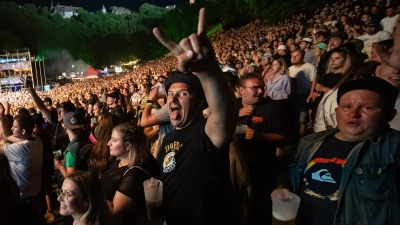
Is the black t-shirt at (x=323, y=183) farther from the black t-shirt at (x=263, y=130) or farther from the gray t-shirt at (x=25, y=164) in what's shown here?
the gray t-shirt at (x=25, y=164)

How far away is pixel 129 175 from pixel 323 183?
1.37m

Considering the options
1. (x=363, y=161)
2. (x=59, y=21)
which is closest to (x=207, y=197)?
(x=363, y=161)

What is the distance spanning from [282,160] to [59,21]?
311 feet

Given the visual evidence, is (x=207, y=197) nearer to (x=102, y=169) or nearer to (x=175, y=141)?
(x=175, y=141)

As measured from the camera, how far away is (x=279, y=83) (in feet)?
14.7

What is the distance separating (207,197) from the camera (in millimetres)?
1870

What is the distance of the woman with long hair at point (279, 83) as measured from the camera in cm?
445

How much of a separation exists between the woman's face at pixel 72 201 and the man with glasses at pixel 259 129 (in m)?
1.63

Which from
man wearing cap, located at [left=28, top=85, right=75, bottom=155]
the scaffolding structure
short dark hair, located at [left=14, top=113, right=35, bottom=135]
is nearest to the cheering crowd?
short dark hair, located at [left=14, top=113, right=35, bottom=135]

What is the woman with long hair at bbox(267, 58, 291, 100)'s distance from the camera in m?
4.45

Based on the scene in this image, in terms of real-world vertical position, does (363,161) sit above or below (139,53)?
below

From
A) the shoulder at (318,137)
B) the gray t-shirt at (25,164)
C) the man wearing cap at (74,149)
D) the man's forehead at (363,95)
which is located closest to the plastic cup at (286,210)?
the shoulder at (318,137)

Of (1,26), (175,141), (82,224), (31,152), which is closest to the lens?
(175,141)

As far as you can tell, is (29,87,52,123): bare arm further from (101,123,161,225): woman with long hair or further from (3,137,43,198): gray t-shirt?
(101,123,161,225): woman with long hair
